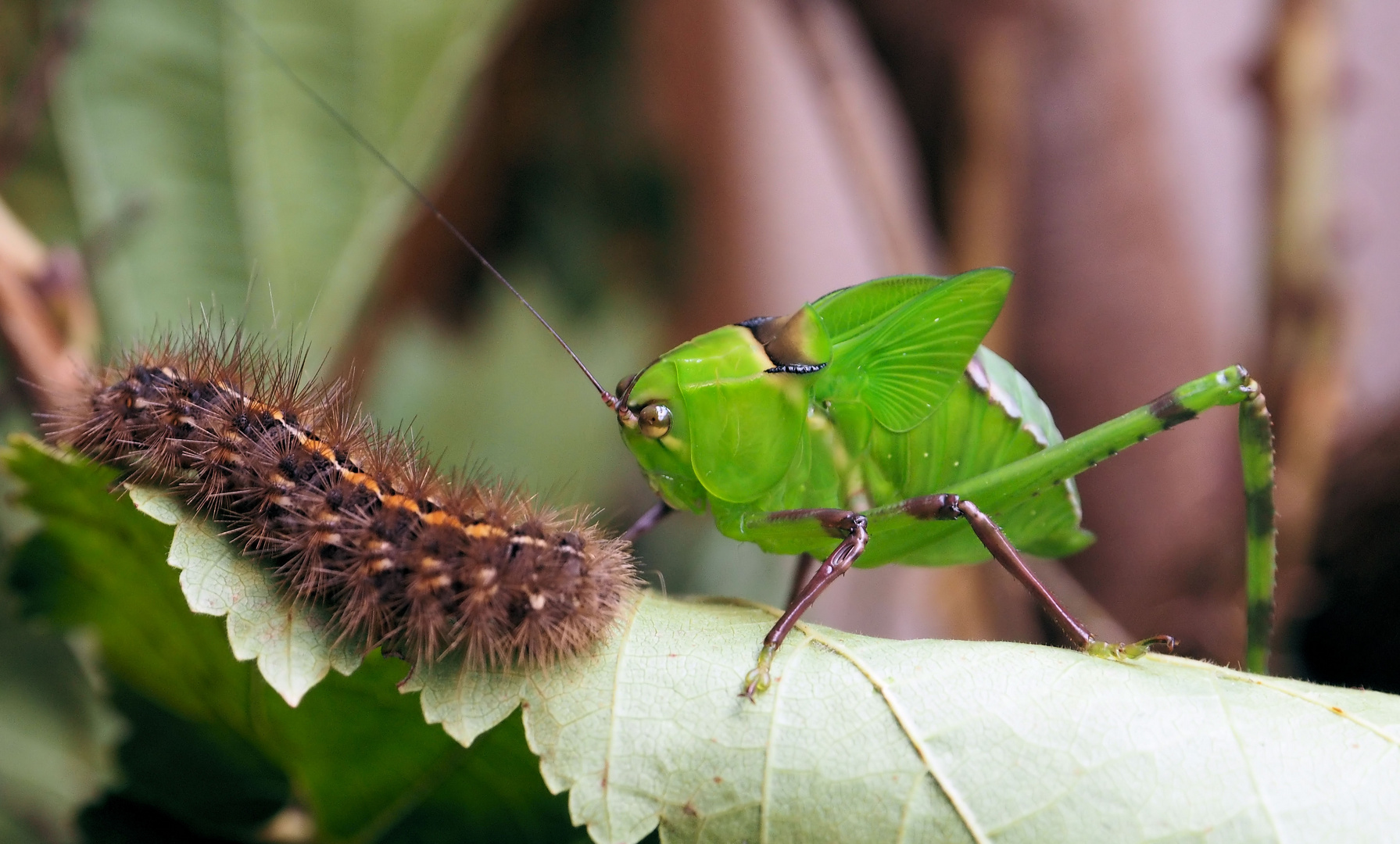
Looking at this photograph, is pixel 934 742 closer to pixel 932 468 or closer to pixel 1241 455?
pixel 932 468

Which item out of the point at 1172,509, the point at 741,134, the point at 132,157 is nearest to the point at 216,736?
the point at 132,157

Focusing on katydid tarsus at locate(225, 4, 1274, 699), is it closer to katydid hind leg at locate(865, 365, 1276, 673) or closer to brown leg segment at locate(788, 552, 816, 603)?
katydid hind leg at locate(865, 365, 1276, 673)

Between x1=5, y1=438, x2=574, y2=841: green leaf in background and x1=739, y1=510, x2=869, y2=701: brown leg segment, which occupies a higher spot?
x1=739, y1=510, x2=869, y2=701: brown leg segment

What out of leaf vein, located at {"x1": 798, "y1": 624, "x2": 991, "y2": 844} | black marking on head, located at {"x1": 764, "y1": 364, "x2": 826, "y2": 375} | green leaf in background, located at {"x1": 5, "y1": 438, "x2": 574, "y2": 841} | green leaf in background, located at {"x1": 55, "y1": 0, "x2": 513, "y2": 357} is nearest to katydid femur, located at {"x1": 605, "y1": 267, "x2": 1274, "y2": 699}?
black marking on head, located at {"x1": 764, "y1": 364, "x2": 826, "y2": 375}

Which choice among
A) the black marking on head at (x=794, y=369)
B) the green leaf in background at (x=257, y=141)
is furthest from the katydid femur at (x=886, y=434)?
the green leaf in background at (x=257, y=141)

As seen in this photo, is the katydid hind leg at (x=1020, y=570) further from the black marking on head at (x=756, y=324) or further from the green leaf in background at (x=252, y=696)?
the green leaf in background at (x=252, y=696)

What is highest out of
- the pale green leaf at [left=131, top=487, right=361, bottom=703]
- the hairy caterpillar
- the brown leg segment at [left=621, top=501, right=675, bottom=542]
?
the hairy caterpillar
